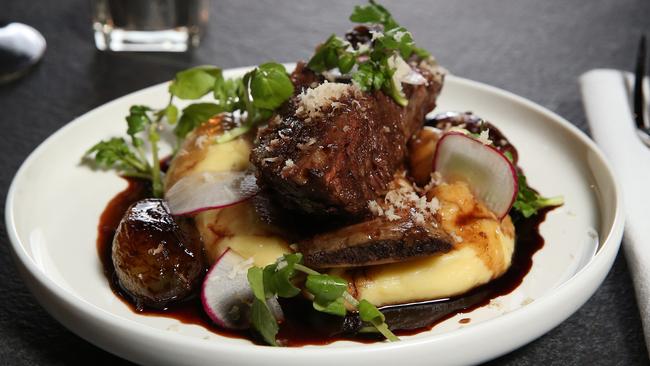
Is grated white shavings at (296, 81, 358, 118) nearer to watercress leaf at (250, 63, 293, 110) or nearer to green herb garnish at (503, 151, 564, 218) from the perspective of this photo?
watercress leaf at (250, 63, 293, 110)

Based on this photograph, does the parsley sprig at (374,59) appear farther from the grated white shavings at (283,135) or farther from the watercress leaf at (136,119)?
the watercress leaf at (136,119)

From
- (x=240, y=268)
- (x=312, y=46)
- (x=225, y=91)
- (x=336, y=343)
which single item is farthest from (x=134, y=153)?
(x=312, y=46)

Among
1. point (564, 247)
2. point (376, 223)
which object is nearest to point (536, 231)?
point (564, 247)

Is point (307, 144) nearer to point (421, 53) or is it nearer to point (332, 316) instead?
point (332, 316)

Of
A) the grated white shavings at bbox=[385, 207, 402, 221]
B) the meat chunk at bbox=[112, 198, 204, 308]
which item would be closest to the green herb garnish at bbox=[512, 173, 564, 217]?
the grated white shavings at bbox=[385, 207, 402, 221]

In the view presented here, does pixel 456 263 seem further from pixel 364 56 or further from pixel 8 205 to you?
pixel 8 205

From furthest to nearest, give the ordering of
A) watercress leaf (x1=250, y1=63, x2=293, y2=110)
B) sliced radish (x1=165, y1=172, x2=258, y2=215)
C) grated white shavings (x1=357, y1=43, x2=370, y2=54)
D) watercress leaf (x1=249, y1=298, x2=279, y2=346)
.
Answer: grated white shavings (x1=357, y1=43, x2=370, y2=54)
watercress leaf (x1=250, y1=63, x2=293, y2=110)
sliced radish (x1=165, y1=172, x2=258, y2=215)
watercress leaf (x1=249, y1=298, x2=279, y2=346)

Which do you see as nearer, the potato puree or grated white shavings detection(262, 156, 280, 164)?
grated white shavings detection(262, 156, 280, 164)
